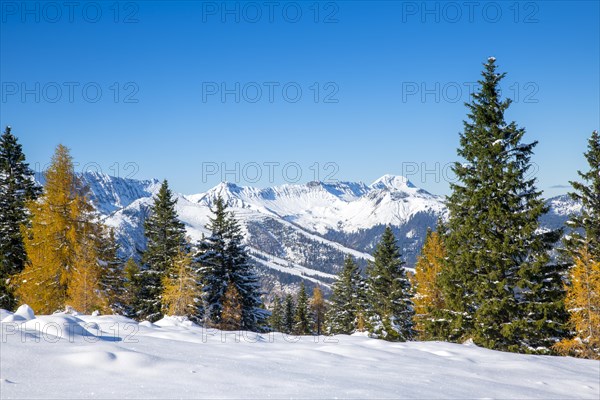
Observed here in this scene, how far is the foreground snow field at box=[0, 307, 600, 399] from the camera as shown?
15.4 feet

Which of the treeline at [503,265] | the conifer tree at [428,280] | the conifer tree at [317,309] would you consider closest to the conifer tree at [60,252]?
the treeline at [503,265]

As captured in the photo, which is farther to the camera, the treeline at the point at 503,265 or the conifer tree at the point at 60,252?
the conifer tree at the point at 60,252

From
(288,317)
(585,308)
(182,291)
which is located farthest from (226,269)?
(288,317)

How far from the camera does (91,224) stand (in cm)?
2284

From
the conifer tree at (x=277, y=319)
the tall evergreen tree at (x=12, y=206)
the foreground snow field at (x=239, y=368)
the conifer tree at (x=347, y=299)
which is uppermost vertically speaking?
the tall evergreen tree at (x=12, y=206)

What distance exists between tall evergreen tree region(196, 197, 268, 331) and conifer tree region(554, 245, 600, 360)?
21017 mm

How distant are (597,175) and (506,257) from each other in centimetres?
1257

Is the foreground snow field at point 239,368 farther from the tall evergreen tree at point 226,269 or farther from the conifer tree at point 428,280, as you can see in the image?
the conifer tree at point 428,280

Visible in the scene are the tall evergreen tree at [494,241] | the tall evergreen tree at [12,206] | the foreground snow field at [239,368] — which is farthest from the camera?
the tall evergreen tree at [12,206]

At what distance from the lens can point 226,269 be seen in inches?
1276

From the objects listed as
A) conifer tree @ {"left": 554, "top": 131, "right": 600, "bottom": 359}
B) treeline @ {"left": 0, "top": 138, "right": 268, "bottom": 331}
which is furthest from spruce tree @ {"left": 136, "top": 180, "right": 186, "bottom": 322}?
conifer tree @ {"left": 554, "top": 131, "right": 600, "bottom": 359}

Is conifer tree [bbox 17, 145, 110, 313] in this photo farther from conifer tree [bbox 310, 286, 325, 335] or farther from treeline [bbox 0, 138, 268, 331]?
conifer tree [bbox 310, 286, 325, 335]

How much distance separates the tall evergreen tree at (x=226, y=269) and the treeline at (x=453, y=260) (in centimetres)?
9

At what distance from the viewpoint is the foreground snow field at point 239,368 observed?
185 inches
